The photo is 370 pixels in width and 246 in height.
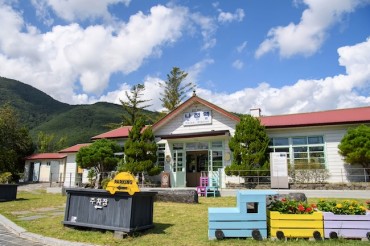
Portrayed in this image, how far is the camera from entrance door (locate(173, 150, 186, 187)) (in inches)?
823

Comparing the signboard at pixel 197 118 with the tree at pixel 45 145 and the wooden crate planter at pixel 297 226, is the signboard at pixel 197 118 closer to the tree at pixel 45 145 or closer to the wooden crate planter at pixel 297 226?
the wooden crate planter at pixel 297 226

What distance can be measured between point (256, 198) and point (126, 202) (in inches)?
113

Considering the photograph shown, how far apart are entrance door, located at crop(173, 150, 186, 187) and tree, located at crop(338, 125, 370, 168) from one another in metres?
9.67

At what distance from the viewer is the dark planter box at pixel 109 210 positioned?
702cm

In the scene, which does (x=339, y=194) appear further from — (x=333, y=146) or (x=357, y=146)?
(x=333, y=146)

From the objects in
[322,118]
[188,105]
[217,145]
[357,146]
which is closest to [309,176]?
[357,146]

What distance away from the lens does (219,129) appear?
20328 millimetres

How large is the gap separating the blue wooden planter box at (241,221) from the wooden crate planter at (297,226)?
0.24m

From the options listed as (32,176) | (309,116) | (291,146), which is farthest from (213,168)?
(32,176)

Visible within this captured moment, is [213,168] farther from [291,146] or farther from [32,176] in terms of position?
[32,176]

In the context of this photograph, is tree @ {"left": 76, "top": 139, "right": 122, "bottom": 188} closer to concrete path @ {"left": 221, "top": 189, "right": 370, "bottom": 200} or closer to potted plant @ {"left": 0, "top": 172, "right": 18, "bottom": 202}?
potted plant @ {"left": 0, "top": 172, "right": 18, "bottom": 202}

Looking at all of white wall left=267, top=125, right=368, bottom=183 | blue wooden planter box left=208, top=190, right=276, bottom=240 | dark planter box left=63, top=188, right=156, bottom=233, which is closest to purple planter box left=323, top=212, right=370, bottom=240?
blue wooden planter box left=208, top=190, right=276, bottom=240

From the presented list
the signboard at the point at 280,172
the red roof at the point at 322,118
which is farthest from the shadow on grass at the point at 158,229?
the red roof at the point at 322,118

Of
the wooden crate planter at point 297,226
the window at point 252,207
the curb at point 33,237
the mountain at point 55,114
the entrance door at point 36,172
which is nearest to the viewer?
the curb at point 33,237
